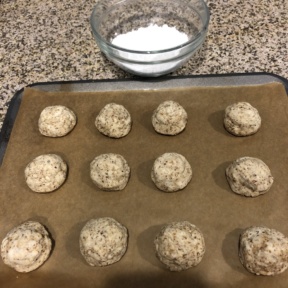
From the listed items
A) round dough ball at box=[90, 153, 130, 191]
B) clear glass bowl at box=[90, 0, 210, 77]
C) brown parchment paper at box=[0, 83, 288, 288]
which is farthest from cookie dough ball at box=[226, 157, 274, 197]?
clear glass bowl at box=[90, 0, 210, 77]

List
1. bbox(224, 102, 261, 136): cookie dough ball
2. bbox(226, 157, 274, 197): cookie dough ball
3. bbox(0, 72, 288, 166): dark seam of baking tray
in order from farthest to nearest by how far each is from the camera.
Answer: bbox(0, 72, 288, 166): dark seam of baking tray → bbox(224, 102, 261, 136): cookie dough ball → bbox(226, 157, 274, 197): cookie dough ball

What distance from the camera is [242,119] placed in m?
1.55

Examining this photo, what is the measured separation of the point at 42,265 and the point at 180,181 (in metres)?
0.68

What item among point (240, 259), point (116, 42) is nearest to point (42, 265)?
point (240, 259)

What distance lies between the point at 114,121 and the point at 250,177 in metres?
0.68

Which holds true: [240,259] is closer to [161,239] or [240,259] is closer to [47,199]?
[161,239]

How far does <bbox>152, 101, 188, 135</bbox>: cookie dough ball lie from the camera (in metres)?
1.57

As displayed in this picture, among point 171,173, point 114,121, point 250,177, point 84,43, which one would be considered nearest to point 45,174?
point 114,121

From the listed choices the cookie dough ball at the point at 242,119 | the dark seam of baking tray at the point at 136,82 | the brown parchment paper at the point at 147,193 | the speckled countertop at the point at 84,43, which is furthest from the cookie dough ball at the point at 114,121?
the cookie dough ball at the point at 242,119

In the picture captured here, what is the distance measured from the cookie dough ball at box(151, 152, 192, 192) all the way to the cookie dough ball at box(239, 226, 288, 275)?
0.36 meters

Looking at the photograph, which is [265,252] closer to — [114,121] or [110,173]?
[110,173]

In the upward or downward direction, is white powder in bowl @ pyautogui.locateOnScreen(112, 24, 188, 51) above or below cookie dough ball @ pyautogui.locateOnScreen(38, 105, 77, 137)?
above

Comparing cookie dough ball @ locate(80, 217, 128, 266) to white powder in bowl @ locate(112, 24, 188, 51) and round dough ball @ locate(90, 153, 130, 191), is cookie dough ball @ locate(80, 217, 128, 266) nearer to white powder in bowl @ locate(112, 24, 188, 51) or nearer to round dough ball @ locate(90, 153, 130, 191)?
round dough ball @ locate(90, 153, 130, 191)

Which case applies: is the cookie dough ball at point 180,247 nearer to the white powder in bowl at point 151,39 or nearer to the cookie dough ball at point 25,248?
the cookie dough ball at point 25,248
